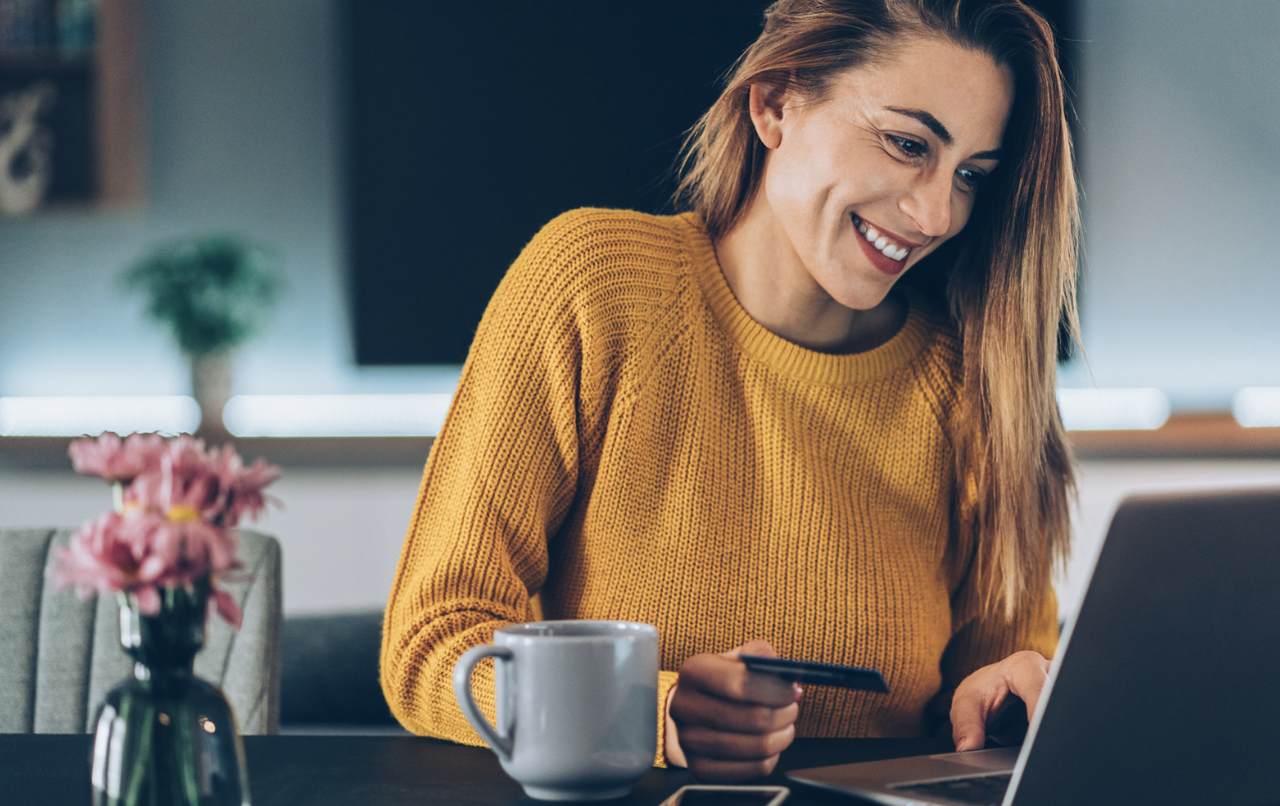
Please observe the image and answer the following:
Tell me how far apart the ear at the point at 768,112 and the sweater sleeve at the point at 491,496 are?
0.21 meters

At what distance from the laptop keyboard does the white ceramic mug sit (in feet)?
0.54

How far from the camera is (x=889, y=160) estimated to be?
46.3 inches

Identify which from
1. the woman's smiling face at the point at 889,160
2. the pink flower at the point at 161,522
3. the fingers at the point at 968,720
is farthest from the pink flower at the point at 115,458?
the woman's smiling face at the point at 889,160

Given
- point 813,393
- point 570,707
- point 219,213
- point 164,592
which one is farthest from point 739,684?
point 219,213

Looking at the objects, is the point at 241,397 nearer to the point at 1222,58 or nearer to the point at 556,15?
the point at 556,15

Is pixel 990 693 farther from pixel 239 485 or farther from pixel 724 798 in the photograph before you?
pixel 239 485

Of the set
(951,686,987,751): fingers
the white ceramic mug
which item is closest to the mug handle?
the white ceramic mug

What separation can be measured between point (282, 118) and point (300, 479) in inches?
32.9

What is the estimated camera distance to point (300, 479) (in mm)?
2791

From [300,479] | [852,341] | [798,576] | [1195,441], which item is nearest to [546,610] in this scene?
[798,576]

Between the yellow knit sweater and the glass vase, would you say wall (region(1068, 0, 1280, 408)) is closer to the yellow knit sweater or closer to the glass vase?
the yellow knit sweater

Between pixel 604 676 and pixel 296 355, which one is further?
pixel 296 355

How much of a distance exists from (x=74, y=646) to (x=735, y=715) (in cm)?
75

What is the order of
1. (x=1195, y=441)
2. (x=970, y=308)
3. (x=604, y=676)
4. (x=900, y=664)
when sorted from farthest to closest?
(x=1195, y=441)
(x=970, y=308)
(x=900, y=664)
(x=604, y=676)
